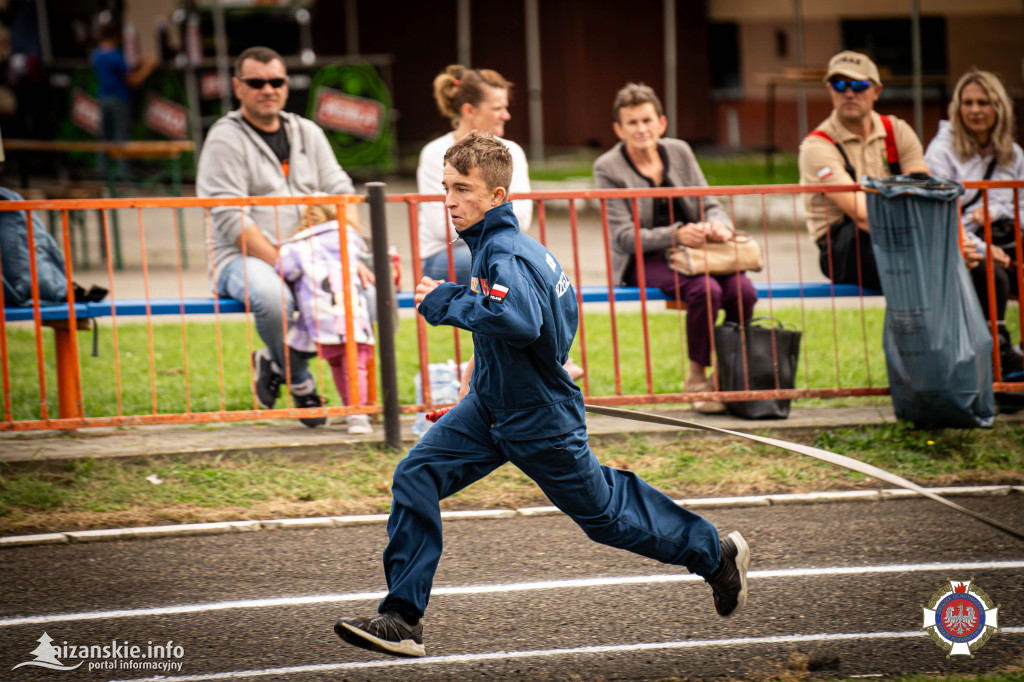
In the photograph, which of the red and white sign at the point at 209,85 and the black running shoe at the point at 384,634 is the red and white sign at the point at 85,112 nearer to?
the red and white sign at the point at 209,85

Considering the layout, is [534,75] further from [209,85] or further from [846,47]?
[846,47]

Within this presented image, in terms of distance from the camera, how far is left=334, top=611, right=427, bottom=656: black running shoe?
3609mm

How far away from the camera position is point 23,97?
18.0 meters

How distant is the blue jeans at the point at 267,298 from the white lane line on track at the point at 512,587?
2.34 meters

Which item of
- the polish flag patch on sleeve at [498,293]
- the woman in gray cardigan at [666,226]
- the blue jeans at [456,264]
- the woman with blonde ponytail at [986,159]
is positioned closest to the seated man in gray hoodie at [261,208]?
the blue jeans at [456,264]

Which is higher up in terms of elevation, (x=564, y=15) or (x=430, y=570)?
(x=564, y=15)

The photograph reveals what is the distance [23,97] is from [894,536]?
16.4 meters

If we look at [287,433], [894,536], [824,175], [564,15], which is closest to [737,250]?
[824,175]

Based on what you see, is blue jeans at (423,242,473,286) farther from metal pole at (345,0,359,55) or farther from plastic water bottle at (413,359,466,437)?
metal pole at (345,0,359,55)

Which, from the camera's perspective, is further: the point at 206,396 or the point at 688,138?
the point at 688,138

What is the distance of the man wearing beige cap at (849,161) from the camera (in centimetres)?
688

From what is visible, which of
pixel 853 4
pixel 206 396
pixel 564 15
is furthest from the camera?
pixel 564 15

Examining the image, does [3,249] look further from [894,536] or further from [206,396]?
[894,536]

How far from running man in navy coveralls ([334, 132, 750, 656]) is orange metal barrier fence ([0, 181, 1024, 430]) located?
7.06ft
